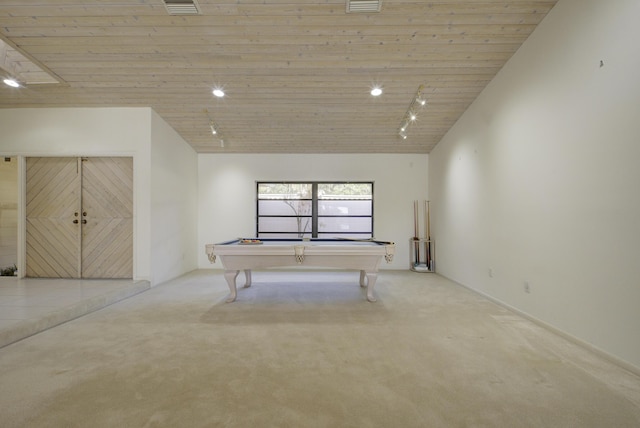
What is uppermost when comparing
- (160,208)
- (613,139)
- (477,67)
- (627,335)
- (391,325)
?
(477,67)

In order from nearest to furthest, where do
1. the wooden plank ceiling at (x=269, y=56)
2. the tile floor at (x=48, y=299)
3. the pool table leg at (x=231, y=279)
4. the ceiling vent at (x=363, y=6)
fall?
the tile floor at (x=48, y=299) → the ceiling vent at (x=363, y=6) → the wooden plank ceiling at (x=269, y=56) → the pool table leg at (x=231, y=279)

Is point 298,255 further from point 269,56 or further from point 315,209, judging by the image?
point 315,209

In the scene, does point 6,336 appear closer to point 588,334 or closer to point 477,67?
point 588,334

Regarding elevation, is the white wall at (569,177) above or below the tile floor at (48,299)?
above

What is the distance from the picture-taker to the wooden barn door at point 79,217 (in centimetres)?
494

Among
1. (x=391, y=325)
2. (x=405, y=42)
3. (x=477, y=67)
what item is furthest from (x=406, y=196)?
(x=391, y=325)

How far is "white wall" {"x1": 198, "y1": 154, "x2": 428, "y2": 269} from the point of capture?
6684 millimetres

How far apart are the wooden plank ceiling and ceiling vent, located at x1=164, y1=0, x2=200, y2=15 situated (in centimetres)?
6

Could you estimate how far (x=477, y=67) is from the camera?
3.93 m

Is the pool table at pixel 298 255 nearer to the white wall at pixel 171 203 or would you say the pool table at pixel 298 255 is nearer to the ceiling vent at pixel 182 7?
the white wall at pixel 171 203

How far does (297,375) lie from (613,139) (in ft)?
10.4

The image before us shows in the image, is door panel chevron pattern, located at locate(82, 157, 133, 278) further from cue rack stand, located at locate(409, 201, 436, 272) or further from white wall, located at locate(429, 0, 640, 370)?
white wall, located at locate(429, 0, 640, 370)

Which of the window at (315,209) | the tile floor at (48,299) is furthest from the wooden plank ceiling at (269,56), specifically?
the tile floor at (48,299)

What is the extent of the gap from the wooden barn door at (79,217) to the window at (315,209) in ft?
8.81
